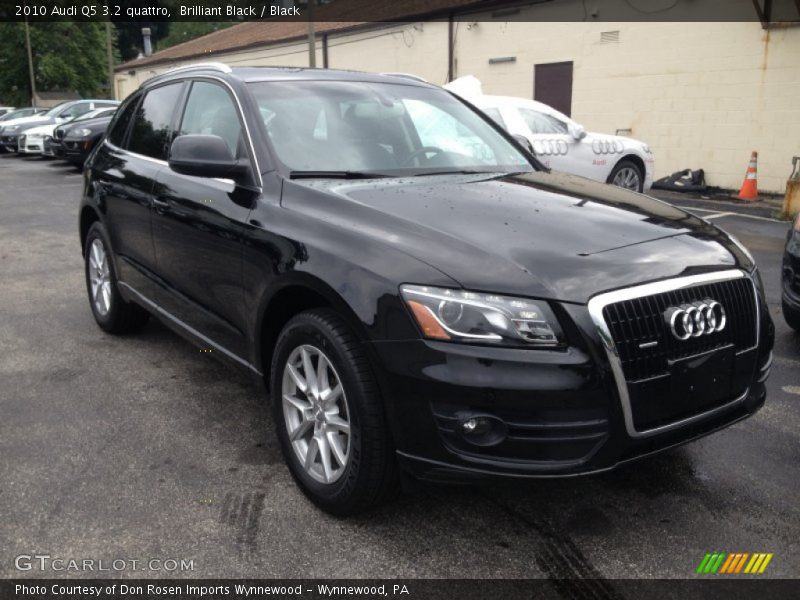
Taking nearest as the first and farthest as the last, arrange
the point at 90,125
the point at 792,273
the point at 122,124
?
the point at 792,273, the point at 122,124, the point at 90,125

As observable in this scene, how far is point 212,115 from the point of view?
3.91 m

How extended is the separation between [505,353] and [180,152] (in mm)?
1802

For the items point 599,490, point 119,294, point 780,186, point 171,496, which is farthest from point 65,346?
point 780,186

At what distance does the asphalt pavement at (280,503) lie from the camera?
8.79 ft

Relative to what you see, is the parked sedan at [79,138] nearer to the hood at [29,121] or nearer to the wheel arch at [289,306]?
the hood at [29,121]

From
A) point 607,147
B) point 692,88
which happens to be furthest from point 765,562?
point 692,88

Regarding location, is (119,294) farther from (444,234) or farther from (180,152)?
(444,234)

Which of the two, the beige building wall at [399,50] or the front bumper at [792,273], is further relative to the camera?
the beige building wall at [399,50]

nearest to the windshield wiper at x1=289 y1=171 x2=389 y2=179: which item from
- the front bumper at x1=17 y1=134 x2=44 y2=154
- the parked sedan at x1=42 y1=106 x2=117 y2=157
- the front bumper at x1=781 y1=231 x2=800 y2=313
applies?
the front bumper at x1=781 y1=231 x2=800 y2=313

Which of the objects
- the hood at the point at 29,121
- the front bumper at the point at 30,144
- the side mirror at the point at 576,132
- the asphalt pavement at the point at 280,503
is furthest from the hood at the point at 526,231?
the hood at the point at 29,121

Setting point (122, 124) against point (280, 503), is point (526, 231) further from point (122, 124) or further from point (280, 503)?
point (122, 124)

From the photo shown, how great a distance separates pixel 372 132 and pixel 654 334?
72.3 inches

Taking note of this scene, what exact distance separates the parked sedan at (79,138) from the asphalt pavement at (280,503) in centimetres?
Result: 1294

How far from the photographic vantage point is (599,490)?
317 cm
